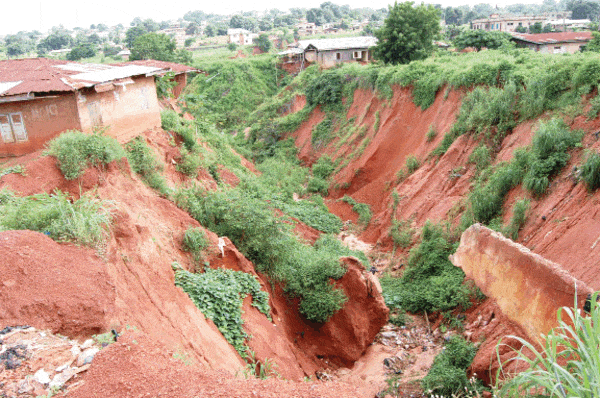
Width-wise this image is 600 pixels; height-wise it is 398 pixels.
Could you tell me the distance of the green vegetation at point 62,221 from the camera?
624 centimetres

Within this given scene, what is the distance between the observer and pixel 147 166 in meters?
11.1

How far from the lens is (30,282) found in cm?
529

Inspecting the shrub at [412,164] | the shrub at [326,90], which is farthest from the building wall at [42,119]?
the shrub at [326,90]

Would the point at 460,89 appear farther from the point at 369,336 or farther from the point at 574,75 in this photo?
the point at 369,336

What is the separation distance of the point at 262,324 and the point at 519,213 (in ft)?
20.6

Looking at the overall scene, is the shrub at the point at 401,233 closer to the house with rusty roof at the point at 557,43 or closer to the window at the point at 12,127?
the window at the point at 12,127

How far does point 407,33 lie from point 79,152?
21.0m

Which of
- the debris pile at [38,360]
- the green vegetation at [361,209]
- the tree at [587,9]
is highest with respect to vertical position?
the tree at [587,9]

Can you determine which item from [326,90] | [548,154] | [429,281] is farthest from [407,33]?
[429,281]

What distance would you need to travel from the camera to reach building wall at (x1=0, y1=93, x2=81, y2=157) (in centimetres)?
1020

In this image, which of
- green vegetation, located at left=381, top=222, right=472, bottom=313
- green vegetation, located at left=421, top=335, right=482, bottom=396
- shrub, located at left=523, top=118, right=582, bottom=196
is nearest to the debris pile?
green vegetation, located at left=421, top=335, right=482, bottom=396

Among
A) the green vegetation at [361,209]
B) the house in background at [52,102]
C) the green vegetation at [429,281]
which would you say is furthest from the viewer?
the green vegetation at [361,209]

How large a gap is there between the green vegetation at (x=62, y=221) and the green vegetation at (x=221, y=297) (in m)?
1.83

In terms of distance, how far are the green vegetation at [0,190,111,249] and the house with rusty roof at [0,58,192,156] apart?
Result: 162 inches
